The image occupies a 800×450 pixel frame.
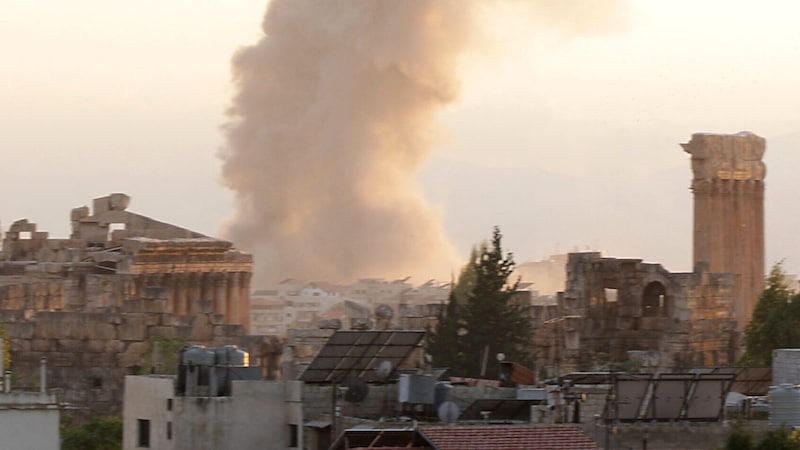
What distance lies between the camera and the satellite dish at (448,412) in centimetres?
4138

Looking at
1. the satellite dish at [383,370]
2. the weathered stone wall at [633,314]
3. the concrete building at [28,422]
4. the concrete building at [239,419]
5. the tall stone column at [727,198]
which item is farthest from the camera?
the tall stone column at [727,198]

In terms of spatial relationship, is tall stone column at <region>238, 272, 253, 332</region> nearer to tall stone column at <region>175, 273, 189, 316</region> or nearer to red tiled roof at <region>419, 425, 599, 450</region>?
tall stone column at <region>175, 273, 189, 316</region>

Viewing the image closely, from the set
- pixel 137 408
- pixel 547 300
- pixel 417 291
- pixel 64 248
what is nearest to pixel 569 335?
pixel 137 408

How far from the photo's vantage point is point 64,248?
95.1 meters

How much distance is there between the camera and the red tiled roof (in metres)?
38.4

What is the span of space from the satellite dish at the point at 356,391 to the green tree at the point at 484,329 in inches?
548

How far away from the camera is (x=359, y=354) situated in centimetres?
4503

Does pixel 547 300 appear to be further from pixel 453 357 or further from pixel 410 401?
pixel 410 401

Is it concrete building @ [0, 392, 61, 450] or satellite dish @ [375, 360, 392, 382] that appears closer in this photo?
concrete building @ [0, 392, 61, 450]

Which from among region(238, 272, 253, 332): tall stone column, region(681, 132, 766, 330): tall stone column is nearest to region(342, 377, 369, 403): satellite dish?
region(238, 272, 253, 332): tall stone column

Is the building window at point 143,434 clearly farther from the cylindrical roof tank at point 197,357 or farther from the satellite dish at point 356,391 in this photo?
the satellite dish at point 356,391

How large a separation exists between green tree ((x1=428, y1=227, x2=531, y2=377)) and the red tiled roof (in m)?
17.5

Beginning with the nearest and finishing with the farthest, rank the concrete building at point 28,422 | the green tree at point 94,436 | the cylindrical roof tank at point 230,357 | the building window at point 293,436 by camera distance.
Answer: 1. the building window at point 293,436
2. the cylindrical roof tank at point 230,357
3. the concrete building at point 28,422
4. the green tree at point 94,436

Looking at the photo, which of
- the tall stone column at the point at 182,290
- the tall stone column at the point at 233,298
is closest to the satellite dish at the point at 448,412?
the tall stone column at the point at 182,290
